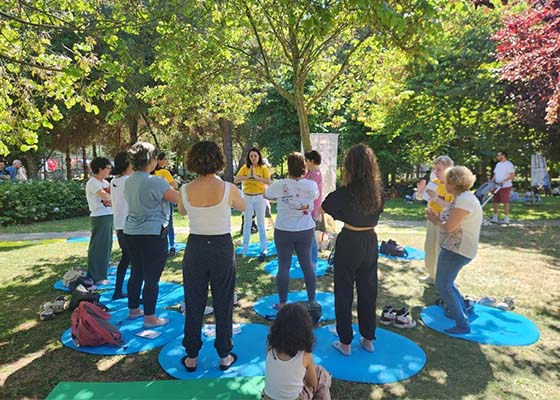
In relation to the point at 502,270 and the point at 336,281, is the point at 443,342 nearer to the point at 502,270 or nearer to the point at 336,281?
the point at 336,281

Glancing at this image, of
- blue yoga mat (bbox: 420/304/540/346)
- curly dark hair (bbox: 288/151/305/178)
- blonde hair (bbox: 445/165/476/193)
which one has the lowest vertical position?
blue yoga mat (bbox: 420/304/540/346)

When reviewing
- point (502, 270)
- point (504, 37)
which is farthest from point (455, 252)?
point (504, 37)

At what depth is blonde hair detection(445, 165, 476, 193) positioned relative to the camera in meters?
3.84

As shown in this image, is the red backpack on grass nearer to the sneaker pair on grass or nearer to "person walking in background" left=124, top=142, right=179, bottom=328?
"person walking in background" left=124, top=142, right=179, bottom=328

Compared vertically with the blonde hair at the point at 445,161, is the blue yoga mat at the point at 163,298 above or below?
below

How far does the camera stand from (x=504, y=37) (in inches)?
372

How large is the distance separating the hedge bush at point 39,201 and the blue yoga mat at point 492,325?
12.6 m

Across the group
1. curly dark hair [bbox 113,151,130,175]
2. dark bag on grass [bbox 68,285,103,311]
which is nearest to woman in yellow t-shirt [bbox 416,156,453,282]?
curly dark hair [bbox 113,151,130,175]

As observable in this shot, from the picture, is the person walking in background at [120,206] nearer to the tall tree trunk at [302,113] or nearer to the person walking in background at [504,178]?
the tall tree trunk at [302,113]

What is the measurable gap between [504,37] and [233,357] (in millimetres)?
9822

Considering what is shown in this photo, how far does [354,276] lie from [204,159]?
166cm

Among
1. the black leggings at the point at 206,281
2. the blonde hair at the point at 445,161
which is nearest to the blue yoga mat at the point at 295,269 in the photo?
the blonde hair at the point at 445,161

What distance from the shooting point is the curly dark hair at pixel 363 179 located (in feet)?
10.9

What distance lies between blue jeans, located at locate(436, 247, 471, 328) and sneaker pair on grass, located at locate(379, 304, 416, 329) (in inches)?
18.3
